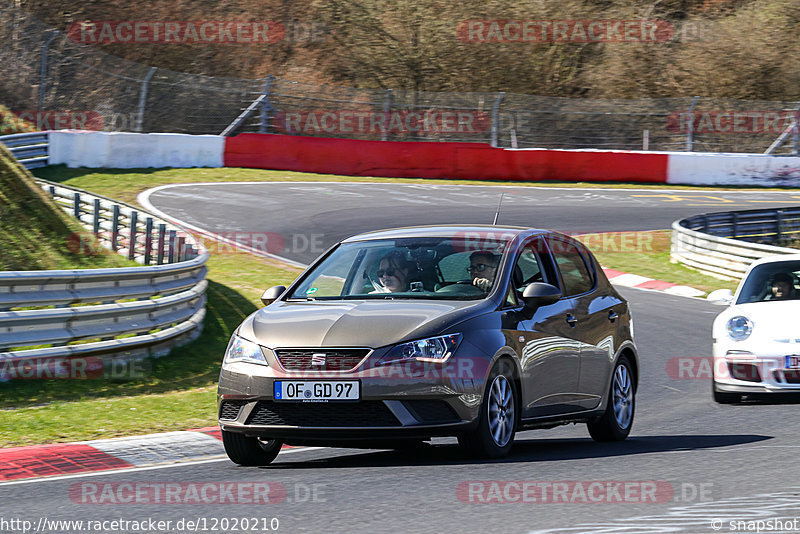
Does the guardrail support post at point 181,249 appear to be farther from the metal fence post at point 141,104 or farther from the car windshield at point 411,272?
the metal fence post at point 141,104

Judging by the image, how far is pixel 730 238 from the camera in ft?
77.2

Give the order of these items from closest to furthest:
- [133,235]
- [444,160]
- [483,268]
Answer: [483,268], [133,235], [444,160]

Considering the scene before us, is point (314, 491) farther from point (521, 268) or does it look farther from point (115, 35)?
Answer: point (115, 35)

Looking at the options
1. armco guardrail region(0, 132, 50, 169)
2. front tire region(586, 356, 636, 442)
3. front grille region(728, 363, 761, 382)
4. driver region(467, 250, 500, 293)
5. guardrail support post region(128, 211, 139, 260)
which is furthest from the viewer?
armco guardrail region(0, 132, 50, 169)

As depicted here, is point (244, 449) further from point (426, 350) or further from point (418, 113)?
point (418, 113)

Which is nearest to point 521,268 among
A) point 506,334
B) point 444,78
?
point 506,334

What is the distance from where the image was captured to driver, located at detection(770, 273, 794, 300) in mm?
11094

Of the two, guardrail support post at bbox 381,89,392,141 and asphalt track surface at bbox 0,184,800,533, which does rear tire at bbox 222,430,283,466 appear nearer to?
asphalt track surface at bbox 0,184,800,533

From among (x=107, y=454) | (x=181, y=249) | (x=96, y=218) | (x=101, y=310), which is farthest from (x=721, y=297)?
(x=96, y=218)

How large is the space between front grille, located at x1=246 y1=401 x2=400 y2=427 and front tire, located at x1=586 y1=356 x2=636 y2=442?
2419 mm

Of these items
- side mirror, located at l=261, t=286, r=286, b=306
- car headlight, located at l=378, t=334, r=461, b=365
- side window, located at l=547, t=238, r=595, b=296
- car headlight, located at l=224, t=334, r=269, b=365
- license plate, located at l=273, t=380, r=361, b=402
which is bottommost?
license plate, located at l=273, t=380, r=361, b=402

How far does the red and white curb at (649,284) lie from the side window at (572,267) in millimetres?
10633

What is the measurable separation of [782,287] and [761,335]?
0.80m
